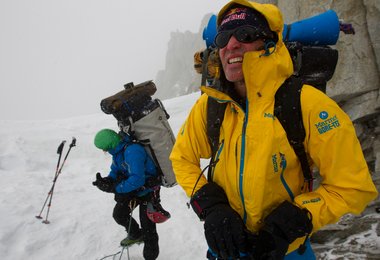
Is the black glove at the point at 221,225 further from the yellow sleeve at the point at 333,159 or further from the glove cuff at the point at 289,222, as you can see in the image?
the yellow sleeve at the point at 333,159

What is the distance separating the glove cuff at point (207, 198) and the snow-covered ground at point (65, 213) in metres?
3.64

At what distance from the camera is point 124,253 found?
18.5 feet

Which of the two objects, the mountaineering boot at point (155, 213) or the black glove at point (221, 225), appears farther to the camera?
the mountaineering boot at point (155, 213)

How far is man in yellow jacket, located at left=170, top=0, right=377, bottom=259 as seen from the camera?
1.94m

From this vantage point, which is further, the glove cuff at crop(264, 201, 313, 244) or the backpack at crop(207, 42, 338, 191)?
the backpack at crop(207, 42, 338, 191)

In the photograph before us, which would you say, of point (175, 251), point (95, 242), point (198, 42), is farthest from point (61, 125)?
point (198, 42)

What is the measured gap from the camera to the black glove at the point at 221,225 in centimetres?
207

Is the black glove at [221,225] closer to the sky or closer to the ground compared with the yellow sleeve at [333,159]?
closer to the ground

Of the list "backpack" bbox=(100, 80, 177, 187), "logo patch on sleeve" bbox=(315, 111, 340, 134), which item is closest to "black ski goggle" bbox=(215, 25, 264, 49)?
"logo patch on sleeve" bbox=(315, 111, 340, 134)

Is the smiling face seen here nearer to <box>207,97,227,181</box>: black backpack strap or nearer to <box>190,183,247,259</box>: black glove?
<box>207,97,227,181</box>: black backpack strap

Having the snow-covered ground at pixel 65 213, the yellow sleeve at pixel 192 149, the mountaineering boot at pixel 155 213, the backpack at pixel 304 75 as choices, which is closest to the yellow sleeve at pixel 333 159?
the backpack at pixel 304 75

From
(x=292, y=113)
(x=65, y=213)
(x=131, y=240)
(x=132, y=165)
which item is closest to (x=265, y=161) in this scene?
(x=292, y=113)

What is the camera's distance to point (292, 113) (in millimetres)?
2002

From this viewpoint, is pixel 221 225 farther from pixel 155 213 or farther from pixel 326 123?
pixel 155 213
